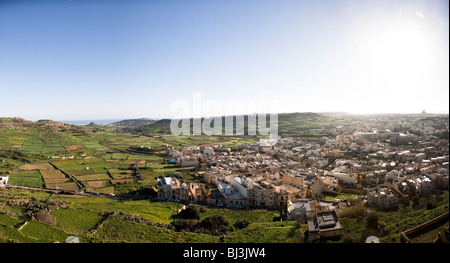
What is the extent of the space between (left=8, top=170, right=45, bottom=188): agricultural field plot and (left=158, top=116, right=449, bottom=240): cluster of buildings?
408 cm

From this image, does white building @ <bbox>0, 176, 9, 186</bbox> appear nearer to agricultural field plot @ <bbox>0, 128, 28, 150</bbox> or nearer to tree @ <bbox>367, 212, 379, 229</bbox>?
agricultural field plot @ <bbox>0, 128, 28, 150</bbox>

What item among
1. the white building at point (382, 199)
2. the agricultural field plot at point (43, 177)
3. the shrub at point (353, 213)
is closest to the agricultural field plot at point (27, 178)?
the agricultural field plot at point (43, 177)

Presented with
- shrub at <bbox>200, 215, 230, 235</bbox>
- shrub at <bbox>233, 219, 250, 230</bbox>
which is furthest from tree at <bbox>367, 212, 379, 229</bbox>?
shrub at <bbox>200, 215, 230, 235</bbox>

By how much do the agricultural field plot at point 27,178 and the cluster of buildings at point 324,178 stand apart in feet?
13.4

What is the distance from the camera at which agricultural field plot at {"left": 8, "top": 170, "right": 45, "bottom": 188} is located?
584 centimetres

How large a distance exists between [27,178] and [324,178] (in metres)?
11.1

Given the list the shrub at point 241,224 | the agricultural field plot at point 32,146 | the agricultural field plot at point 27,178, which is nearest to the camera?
the agricultural field plot at point 27,178

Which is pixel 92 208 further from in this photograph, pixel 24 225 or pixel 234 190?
pixel 234 190

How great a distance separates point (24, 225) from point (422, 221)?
7.63 m

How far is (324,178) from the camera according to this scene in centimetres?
1072

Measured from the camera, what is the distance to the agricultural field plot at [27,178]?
5.84 metres

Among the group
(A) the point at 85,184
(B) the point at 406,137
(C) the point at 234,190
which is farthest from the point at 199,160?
(B) the point at 406,137

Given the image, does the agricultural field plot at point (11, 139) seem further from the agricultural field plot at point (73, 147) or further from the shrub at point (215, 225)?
the shrub at point (215, 225)
